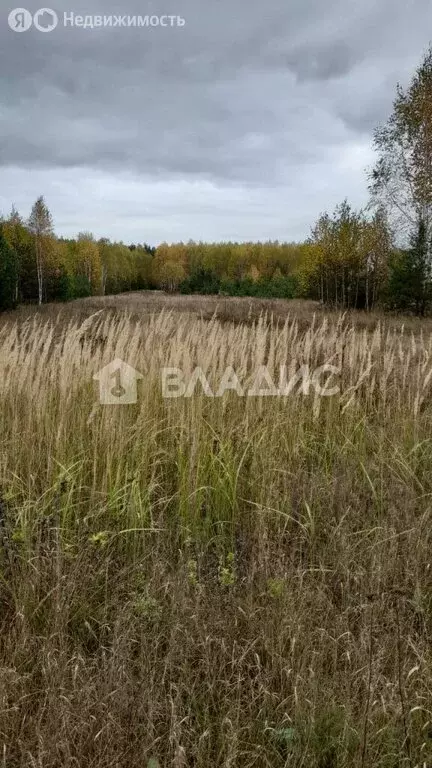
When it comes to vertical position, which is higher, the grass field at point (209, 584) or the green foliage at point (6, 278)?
the green foliage at point (6, 278)

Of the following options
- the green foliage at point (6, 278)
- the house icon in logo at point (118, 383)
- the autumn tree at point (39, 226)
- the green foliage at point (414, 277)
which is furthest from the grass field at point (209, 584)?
the autumn tree at point (39, 226)

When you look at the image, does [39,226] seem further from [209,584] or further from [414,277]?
[209,584]

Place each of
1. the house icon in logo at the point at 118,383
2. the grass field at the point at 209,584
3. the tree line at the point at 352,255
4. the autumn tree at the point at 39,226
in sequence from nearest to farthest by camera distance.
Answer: the grass field at the point at 209,584 → the house icon in logo at the point at 118,383 → the tree line at the point at 352,255 → the autumn tree at the point at 39,226

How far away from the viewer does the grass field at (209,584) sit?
1.35m

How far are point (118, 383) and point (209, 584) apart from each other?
5.16 ft

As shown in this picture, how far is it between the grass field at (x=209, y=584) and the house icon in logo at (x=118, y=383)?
0.27 feet

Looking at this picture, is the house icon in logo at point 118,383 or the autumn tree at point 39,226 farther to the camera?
the autumn tree at point 39,226

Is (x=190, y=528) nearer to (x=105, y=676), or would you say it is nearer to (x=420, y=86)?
(x=105, y=676)

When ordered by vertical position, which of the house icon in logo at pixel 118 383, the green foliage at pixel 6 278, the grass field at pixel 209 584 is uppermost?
the green foliage at pixel 6 278

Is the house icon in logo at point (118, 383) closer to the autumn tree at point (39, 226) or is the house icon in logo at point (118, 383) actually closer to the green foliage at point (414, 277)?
the green foliage at point (414, 277)

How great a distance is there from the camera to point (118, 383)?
125 inches

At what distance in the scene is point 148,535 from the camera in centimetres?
224

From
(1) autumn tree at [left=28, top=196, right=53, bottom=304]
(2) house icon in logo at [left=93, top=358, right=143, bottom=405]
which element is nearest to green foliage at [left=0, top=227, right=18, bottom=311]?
(1) autumn tree at [left=28, top=196, right=53, bottom=304]

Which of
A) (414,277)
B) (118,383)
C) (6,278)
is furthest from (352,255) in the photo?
(118,383)
